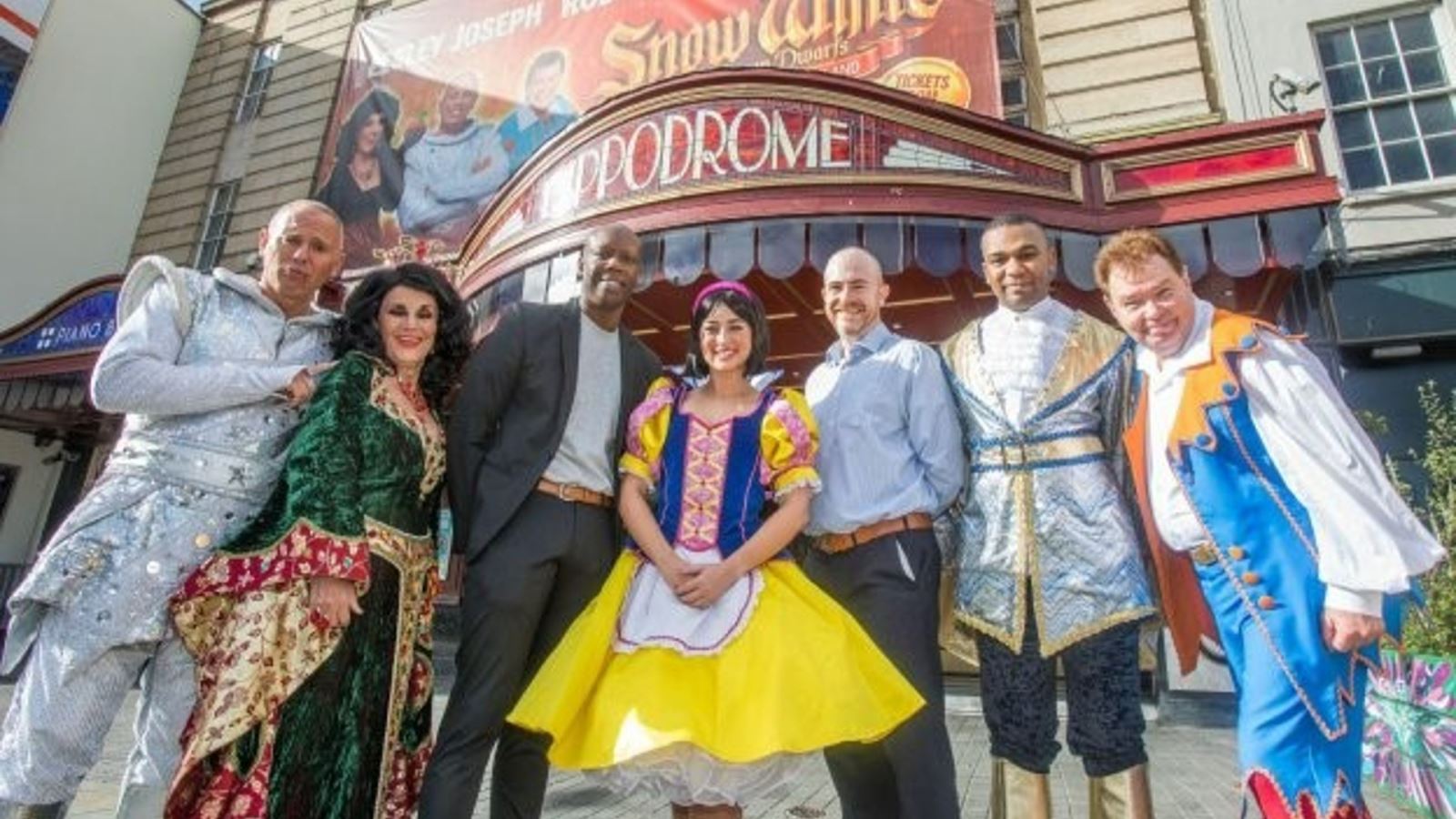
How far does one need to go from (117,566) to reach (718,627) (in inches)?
69.5

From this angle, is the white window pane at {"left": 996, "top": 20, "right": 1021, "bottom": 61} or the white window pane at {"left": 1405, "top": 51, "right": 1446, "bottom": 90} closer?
the white window pane at {"left": 1405, "top": 51, "right": 1446, "bottom": 90}

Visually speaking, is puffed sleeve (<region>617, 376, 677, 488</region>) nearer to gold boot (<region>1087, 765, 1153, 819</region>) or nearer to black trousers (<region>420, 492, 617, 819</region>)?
black trousers (<region>420, 492, 617, 819</region>)

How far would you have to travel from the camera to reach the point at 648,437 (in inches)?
98.9

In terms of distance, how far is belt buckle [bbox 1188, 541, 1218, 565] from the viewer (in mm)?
1995

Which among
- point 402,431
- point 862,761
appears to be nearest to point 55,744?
point 402,431

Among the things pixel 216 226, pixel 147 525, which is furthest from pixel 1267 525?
pixel 216 226

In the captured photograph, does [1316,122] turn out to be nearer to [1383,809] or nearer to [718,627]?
[1383,809]

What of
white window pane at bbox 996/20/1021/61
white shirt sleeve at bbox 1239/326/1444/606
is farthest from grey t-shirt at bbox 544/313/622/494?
white window pane at bbox 996/20/1021/61

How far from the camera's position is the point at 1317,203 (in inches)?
Answer: 187

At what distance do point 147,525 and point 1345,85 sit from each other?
34.4 feet

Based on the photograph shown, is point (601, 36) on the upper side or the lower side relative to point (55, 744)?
upper

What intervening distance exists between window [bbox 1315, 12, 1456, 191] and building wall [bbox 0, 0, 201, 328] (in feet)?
65.0

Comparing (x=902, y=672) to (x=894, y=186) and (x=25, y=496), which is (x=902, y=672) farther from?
(x=25, y=496)

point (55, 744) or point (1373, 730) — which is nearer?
point (55, 744)
